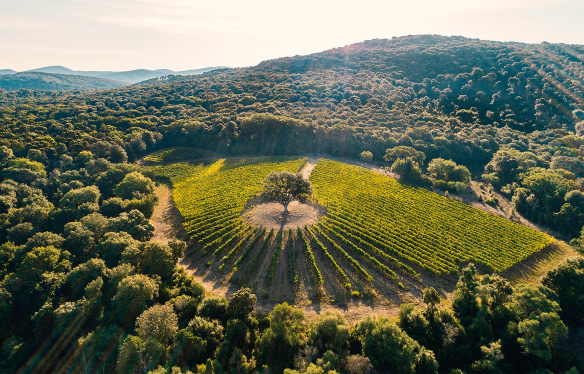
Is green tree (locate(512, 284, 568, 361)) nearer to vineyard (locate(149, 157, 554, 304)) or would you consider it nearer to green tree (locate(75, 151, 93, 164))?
vineyard (locate(149, 157, 554, 304))

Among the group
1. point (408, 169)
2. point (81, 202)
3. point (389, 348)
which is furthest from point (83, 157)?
point (408, 169)

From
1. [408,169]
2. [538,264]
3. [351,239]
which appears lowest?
[538,264]

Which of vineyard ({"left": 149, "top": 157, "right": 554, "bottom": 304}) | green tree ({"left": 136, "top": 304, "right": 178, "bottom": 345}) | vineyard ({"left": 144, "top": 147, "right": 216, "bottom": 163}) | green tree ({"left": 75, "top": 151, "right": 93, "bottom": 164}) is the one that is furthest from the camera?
vineyard ({"left": 144, "top": 147, "right": 216, "bottom": 163})

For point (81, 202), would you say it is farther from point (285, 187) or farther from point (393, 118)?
point (393, 118)

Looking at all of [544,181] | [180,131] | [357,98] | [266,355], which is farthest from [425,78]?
[266,355]

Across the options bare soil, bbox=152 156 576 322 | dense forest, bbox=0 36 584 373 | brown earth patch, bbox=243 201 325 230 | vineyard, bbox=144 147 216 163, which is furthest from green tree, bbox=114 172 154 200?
vineyard, bbox=144 147 216 163

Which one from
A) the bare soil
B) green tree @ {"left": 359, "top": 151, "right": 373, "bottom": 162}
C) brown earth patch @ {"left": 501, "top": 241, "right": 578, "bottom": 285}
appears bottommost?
brown earth patch @ {"left": 501, "top": 241, "right": 578, "bottom": 285}
